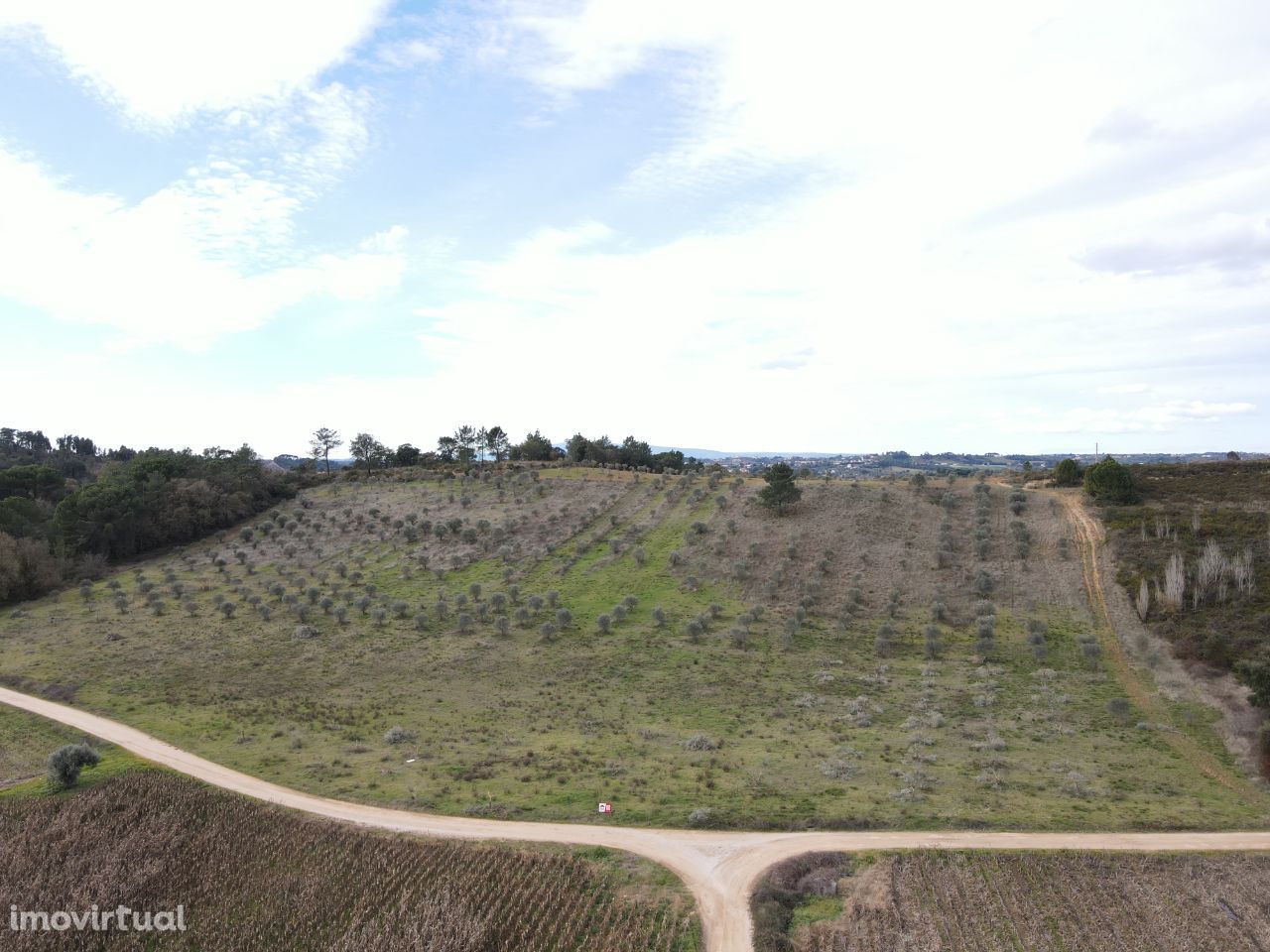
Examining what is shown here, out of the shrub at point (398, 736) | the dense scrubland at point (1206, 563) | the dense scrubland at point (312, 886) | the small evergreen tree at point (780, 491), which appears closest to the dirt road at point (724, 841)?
the dense scrubland at point (312, 886)

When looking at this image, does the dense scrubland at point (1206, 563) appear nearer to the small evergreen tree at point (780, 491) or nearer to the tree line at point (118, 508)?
the small evergreen tree at point (780, 491)

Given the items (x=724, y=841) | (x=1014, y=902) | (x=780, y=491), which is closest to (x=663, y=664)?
(x=724, y=841)

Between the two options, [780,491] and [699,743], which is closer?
[699,743]

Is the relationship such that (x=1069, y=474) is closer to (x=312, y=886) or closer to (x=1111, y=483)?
(x=1111, y=483)

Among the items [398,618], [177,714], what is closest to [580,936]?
[177,714]

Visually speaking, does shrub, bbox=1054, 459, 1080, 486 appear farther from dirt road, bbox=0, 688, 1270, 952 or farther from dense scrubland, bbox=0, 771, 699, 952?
dense scrubland, bbox=0, 771, 699, 952
